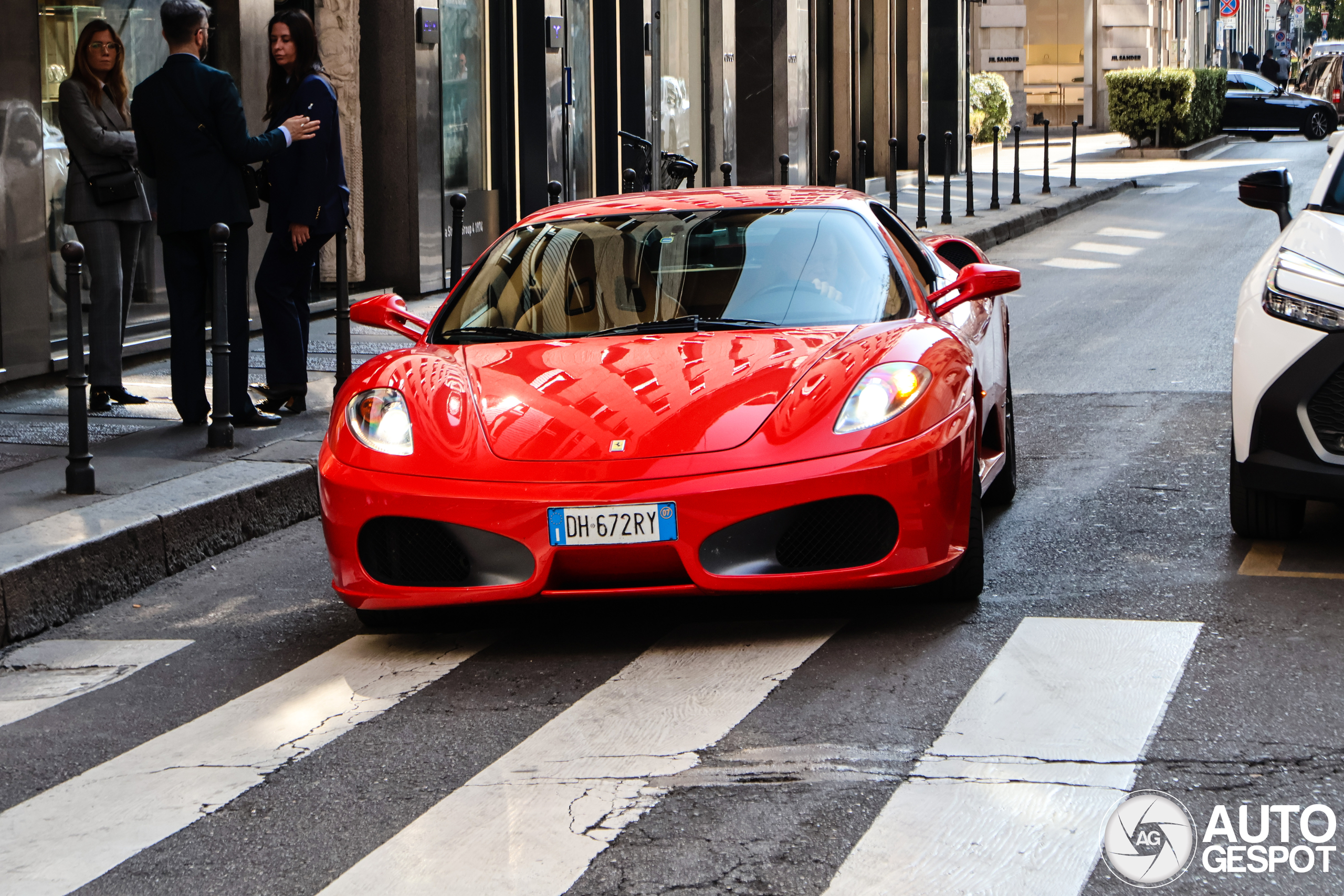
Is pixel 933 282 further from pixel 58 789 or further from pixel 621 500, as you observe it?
pixel 58 789

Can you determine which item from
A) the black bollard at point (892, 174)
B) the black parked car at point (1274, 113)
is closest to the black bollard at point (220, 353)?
the black bollard at point (892, 174)

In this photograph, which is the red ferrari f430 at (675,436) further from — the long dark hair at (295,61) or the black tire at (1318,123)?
the black tire at (1318,123)

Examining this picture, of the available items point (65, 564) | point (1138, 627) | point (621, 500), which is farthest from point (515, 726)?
point (65, 564)

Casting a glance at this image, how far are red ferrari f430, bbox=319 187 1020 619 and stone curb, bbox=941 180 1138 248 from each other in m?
12.5

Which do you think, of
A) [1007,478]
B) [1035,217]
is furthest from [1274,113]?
[1007,478]

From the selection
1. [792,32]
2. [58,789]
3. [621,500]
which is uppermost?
[792,32]

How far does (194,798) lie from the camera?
3936 millimetres

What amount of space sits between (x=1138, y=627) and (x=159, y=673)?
278 centimetres

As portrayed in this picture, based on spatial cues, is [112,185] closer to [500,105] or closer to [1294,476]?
[1294,476]

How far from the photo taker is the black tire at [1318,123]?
4247cm

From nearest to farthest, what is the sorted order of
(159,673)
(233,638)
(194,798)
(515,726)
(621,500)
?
(194,798)
(515,726)
(621,500)
(159,673)
(233,638)

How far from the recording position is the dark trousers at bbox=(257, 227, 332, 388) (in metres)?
8.46

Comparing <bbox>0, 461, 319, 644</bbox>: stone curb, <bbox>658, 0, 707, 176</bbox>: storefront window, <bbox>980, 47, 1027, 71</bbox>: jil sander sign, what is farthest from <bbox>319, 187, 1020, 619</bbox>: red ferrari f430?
<bbox>980, 47, 1027, 71</bbox>: jil sander sign

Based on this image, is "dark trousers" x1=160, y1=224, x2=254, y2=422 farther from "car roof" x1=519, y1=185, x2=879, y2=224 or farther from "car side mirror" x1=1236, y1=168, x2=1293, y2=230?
"car side mirror" x1=1236, y1=168, x2=1293, y2=230
